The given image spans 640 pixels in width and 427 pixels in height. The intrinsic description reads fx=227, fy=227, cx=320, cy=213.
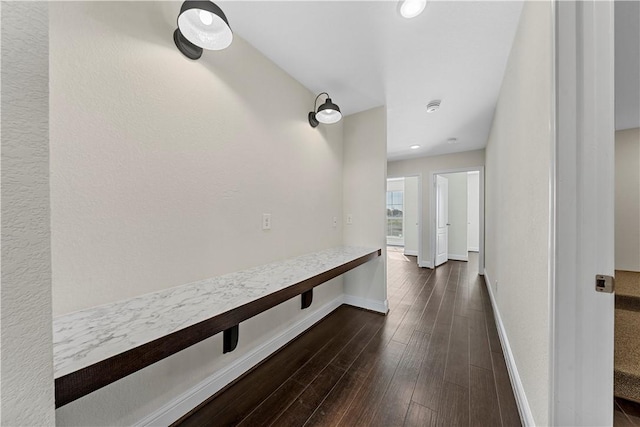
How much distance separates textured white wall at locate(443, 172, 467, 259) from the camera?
17.8 ft

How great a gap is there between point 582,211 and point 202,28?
1.88m

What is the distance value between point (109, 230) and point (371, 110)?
2583 mm

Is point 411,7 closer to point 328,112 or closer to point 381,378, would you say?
point 328,112

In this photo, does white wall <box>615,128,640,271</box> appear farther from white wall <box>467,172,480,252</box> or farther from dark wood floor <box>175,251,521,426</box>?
white wall <box>467,172,480,252</box>

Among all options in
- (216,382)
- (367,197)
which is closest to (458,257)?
(367,197)

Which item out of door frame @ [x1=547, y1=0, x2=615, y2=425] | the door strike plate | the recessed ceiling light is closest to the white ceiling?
the recessed ceiling light

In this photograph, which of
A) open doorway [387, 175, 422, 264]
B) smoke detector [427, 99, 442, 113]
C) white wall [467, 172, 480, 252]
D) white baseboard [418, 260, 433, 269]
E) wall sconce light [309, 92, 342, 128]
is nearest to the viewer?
wall sconce light [309, 92, 342, 128]

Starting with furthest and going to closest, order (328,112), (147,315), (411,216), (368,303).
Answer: (411,216), (368,303), (328,112), (147,315)

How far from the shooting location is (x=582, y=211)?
0.81 meters

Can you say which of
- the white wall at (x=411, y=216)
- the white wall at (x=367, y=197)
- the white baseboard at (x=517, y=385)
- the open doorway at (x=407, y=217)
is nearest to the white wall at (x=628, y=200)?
the white baseboard at (x=517, y=385)

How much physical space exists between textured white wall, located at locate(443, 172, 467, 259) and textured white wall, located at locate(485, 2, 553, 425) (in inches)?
164

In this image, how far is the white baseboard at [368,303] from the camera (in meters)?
2.58

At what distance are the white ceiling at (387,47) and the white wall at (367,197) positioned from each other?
0.80 feet

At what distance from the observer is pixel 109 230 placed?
3.41ft
